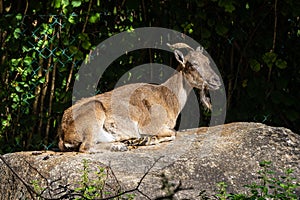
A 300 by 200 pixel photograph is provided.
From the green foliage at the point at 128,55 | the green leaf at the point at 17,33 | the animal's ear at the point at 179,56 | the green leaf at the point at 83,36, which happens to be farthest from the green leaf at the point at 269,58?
the green leaf at the point at 17,33

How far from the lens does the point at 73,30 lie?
332 inches

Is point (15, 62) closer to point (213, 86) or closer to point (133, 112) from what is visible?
point (133, 112)

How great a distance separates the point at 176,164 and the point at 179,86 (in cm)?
191

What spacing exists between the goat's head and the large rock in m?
0.68

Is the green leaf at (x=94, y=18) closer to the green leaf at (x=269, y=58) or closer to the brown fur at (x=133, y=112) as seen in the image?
the brown fur at (x=133, y=112)

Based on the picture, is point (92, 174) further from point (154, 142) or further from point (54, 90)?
point (54, 90)

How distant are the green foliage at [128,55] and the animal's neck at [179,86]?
1.09 meters

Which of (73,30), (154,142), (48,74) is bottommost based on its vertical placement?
(154,142)

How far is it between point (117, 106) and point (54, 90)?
6.00ft

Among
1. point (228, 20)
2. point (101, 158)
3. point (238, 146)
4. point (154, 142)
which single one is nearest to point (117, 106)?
point (154, 142)

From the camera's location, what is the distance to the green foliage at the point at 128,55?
820cm

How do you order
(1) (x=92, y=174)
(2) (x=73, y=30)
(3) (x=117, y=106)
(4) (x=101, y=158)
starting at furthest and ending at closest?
(2) (x=73, y=30) < (3) (x=117, y=106) < (4) (x=101, y=158) < (1) (x=92, y=174)

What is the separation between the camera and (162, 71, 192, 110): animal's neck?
754cm

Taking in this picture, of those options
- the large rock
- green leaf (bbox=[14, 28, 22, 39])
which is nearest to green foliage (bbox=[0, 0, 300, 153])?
green leaf (bbox=[14, 28, 22, 39])
